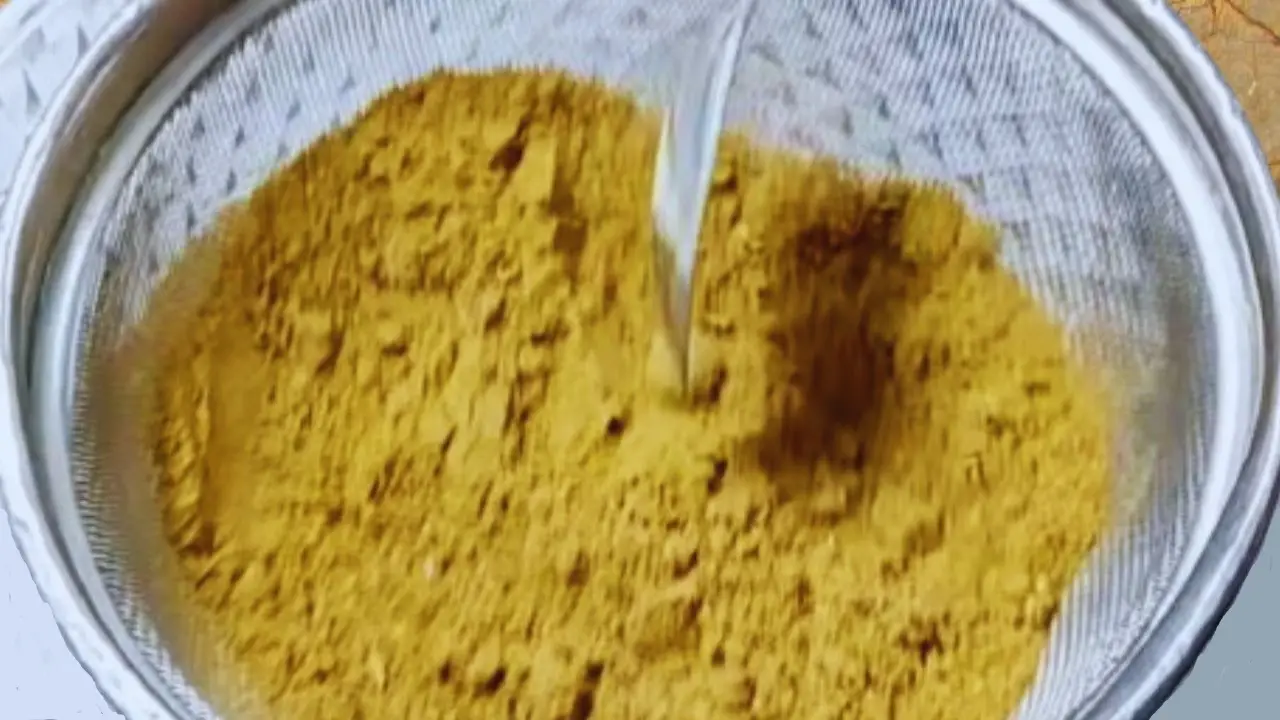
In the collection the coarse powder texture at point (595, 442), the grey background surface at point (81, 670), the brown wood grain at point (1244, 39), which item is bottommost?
the grey background surface at point (81, 670)

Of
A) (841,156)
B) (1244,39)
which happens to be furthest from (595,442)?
(1244,39)

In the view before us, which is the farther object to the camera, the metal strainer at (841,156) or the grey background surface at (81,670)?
the grey background surface at (81,670)

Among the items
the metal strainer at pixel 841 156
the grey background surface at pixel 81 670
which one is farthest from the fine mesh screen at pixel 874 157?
the grey background surface at pixel 81 670

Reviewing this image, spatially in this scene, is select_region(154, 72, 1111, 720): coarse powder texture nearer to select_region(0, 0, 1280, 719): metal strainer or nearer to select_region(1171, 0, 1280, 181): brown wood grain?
select_region(0, 0, 1280, 719): metal strainer

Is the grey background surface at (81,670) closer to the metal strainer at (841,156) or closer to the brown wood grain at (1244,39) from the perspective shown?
the metal strainer at (841,156)

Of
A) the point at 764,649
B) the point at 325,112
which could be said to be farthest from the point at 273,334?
the point at 764,649

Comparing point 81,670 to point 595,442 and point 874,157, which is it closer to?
point 595,442

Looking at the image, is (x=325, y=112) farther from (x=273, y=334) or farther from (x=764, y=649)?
(x=764, y=649)

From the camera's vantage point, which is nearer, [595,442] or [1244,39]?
[595,442]

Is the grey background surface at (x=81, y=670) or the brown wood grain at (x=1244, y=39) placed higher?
the brown wood grain at (x=1244, y=39)
